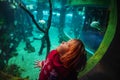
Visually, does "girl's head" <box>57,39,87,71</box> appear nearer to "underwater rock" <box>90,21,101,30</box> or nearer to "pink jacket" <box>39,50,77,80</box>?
"pink jacket" <box>39,50,77,80</box>

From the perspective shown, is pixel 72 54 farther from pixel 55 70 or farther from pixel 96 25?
pixel 96 25

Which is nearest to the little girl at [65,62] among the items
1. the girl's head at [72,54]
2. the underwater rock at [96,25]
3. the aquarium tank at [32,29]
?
the girl's head at [72,54]

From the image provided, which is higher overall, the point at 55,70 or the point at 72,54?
the point at 72,54

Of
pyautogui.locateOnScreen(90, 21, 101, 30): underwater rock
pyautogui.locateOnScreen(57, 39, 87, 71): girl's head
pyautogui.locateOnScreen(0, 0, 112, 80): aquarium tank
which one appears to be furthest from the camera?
pyautogui.locateOnScreen(90, 21, 101, 30): underwater rock

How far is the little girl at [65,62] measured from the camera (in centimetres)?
261

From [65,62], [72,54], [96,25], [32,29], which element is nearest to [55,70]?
[65,62]

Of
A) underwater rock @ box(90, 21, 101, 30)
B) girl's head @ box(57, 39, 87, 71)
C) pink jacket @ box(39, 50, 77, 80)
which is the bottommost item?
pink jacket @ box(39, 50, 77, 80)

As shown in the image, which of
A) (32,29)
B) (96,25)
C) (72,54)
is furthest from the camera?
(96,25)

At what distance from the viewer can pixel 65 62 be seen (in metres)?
2.63

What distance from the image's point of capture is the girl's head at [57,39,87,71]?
2596 mm

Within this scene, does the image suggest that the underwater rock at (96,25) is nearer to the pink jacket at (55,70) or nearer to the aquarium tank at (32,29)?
the aquarium tank at (32,29)

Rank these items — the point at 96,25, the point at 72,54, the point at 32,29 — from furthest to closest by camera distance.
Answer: the point at 96,25 < the point at 32,29 < the point at 72,54

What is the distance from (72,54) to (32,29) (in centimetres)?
76

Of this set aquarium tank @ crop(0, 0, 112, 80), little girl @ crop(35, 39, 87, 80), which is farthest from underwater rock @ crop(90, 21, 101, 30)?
little girl @ crop(35, 39, 87, 80)
